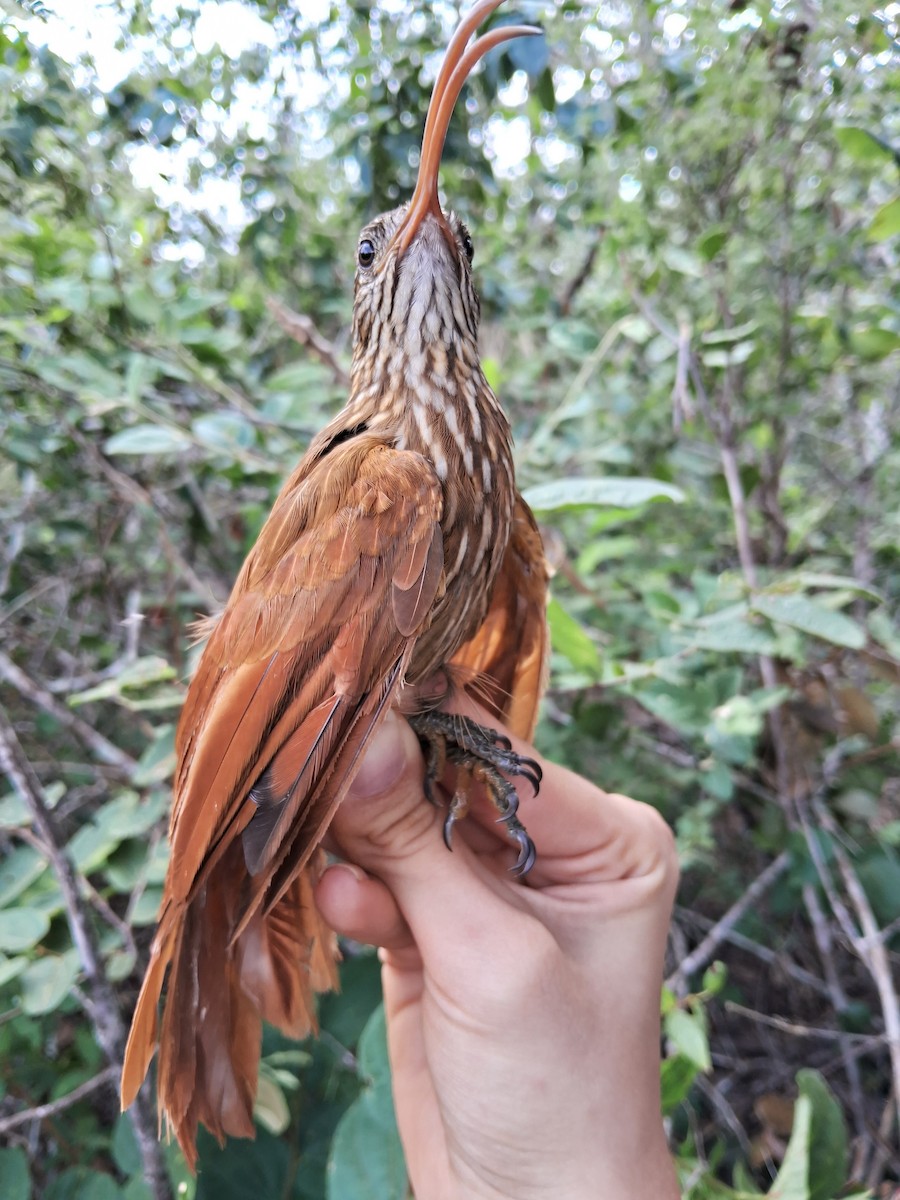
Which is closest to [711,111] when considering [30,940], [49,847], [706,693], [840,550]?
[840,550]

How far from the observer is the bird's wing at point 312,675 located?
105 cm

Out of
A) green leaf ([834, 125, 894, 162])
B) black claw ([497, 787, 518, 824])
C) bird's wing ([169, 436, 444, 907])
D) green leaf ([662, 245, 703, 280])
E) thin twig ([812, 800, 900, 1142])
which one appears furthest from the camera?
green leaf ([662, 245, 703, 280])

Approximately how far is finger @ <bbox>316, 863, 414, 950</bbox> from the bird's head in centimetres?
97

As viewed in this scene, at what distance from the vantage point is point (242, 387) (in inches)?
97.3

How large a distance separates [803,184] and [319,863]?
2333mm

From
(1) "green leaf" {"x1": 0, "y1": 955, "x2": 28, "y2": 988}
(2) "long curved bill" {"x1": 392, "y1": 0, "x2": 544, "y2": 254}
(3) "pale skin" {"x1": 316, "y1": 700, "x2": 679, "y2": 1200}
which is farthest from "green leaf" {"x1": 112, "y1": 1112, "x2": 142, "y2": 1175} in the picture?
(2) "long curved bill" {"x1": 392, "y1": 0, "x2": 544, "y2": 254}

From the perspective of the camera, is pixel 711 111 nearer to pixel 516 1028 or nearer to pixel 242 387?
pixel 242 387

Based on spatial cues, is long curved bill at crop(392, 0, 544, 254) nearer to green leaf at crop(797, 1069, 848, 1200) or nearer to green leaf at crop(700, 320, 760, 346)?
green leaf at crop(700, 320, 760, 346)

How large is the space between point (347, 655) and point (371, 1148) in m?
0.90

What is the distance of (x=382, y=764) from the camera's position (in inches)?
48.4

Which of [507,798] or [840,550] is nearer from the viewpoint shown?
[507,798]

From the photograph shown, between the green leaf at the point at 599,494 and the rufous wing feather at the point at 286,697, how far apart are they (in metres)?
0.41

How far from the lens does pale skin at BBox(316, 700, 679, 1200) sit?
1.16m

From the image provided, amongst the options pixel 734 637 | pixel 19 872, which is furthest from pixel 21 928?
pixel 734 637
